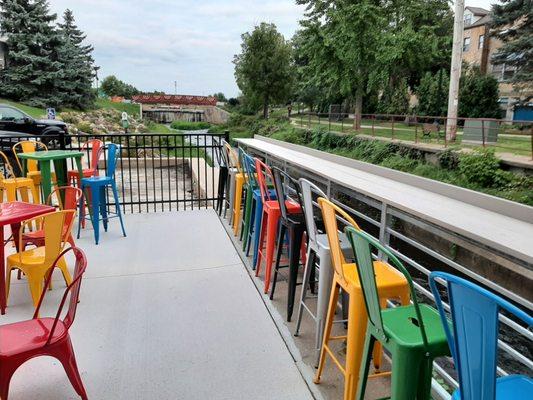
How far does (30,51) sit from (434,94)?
80.3 ft

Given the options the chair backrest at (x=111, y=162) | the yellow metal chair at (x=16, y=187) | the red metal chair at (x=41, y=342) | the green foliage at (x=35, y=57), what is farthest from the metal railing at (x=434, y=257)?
the green foliage at (x=35, y=57)

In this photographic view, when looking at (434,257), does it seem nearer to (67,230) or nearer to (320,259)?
(320,259)

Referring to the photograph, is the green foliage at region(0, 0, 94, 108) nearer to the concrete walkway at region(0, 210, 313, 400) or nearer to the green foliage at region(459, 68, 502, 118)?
the green foliage at region(459, 68, 502, 118)

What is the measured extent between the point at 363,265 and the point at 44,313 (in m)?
2.36

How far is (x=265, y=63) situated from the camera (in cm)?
2739

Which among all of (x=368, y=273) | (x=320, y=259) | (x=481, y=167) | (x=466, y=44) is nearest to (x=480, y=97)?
(x=466, y=44)

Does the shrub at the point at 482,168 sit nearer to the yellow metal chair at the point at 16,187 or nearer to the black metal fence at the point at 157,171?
the black metal fence at the point at 157,171

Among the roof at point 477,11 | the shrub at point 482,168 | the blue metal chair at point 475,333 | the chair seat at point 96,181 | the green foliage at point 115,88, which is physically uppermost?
the roof at point 477,11

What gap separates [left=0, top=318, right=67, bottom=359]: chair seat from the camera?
1.66 metres

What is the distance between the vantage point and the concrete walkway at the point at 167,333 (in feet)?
6.71

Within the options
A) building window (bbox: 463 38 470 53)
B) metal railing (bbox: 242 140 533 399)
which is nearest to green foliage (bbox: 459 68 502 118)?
building window (bbox: 463 38 470 53)

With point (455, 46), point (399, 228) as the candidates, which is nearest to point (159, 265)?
point (399, 228)

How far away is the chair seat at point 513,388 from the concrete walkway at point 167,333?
41.9 inches

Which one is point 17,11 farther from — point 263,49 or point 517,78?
point 517,78
